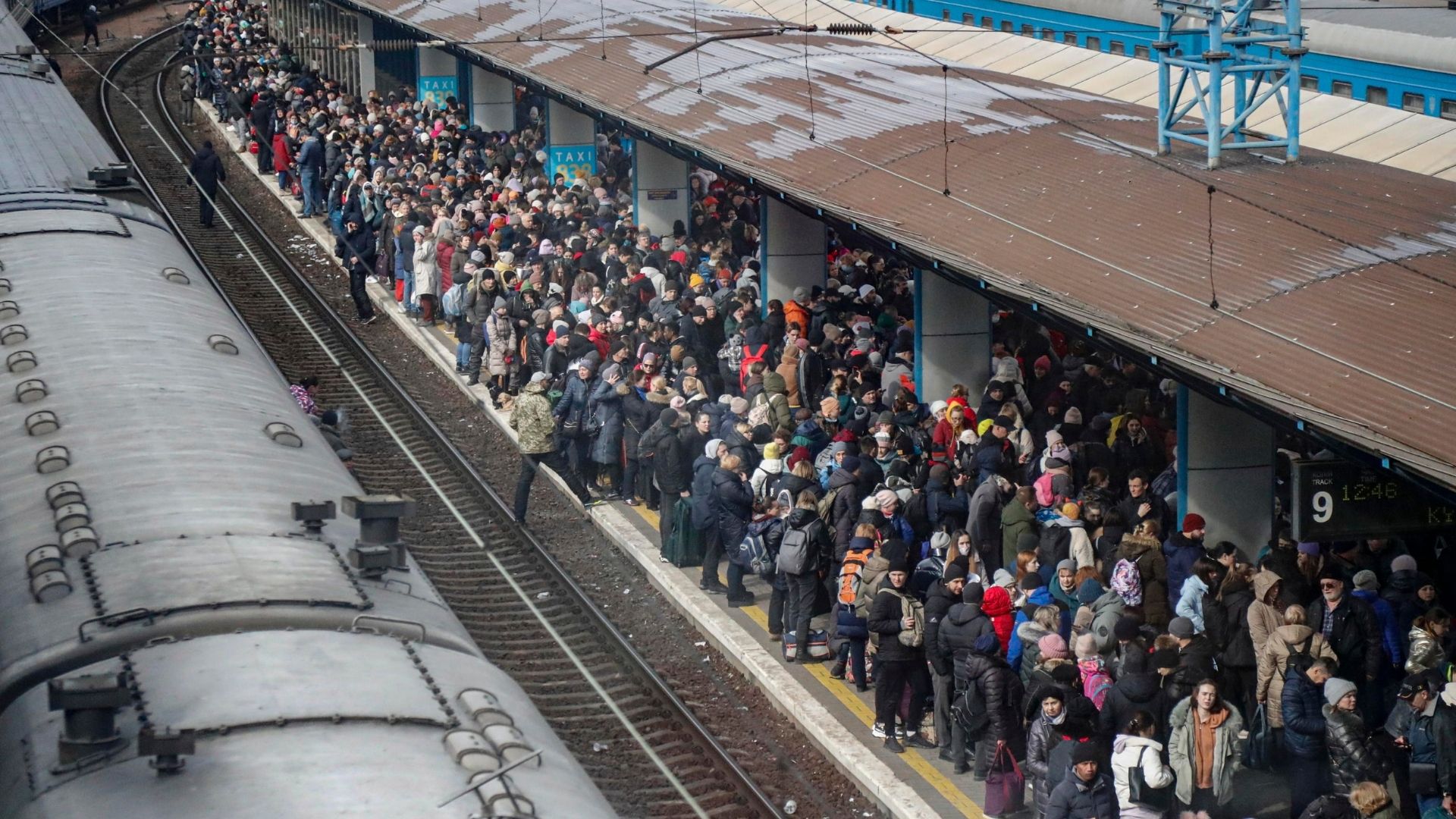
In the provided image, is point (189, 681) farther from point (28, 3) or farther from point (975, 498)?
point (28, 3)

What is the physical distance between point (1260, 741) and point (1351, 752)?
139 cm

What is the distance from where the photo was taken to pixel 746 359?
17.3 metres

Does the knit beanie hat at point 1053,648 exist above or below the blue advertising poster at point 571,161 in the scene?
below

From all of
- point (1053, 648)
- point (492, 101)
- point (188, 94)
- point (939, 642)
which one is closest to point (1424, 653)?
point (1053, 648)

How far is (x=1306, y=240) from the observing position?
1220 cm

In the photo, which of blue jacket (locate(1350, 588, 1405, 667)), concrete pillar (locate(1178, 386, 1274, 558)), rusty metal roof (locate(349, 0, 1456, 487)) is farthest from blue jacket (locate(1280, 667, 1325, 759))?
concrete pillar (locate(1178, 386, 1274, 558))

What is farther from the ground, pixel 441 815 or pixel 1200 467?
pixel 441 815

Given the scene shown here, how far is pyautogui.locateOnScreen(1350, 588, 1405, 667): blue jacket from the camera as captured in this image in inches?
418

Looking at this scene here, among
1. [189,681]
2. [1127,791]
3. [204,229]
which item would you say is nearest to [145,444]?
[189,681]

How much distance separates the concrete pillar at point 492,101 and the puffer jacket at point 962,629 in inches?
890

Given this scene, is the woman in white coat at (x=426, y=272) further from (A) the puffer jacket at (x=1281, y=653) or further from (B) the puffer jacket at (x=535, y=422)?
(A) the puffer jacket at (x=1281, y=653)

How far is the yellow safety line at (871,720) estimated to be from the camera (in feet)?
35.8

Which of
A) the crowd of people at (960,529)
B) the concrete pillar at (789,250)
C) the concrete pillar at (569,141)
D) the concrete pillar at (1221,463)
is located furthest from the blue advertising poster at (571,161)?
the concrete pillar at (1221,463)

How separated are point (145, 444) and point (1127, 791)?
5.27 m
